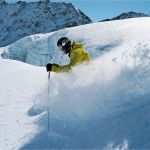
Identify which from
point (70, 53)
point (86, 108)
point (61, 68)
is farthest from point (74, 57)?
point (86, 108)

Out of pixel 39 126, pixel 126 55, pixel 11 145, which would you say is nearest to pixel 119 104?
pixel 39 126

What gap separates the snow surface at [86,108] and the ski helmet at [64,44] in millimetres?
537

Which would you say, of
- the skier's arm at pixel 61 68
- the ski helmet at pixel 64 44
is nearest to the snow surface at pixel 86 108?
the skier's arm at pixel 61 68

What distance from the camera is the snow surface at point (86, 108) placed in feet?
21.1

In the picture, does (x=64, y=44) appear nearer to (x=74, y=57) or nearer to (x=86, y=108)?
(x=74, y=57)

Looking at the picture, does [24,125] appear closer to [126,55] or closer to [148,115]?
[148,115]

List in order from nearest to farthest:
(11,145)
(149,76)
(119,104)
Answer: (11,145) → (119,104) → (149,76)

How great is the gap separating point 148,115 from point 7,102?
366 centimetres

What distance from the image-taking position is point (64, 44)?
28.1 feet

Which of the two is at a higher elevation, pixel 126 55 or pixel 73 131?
pixel 126 55

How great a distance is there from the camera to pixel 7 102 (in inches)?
358

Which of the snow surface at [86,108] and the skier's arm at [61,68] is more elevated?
the skier's arm at [61,68]

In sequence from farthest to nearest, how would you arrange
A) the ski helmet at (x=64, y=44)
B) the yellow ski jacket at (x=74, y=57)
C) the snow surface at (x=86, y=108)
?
the yellow ski jacket at (x=74, y=57)
the ski helmet at (x=64, y=44)
the snow surface at (x=86, y=108)

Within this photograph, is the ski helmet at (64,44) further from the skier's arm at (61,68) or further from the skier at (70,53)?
the skier's arm at (61,68)
